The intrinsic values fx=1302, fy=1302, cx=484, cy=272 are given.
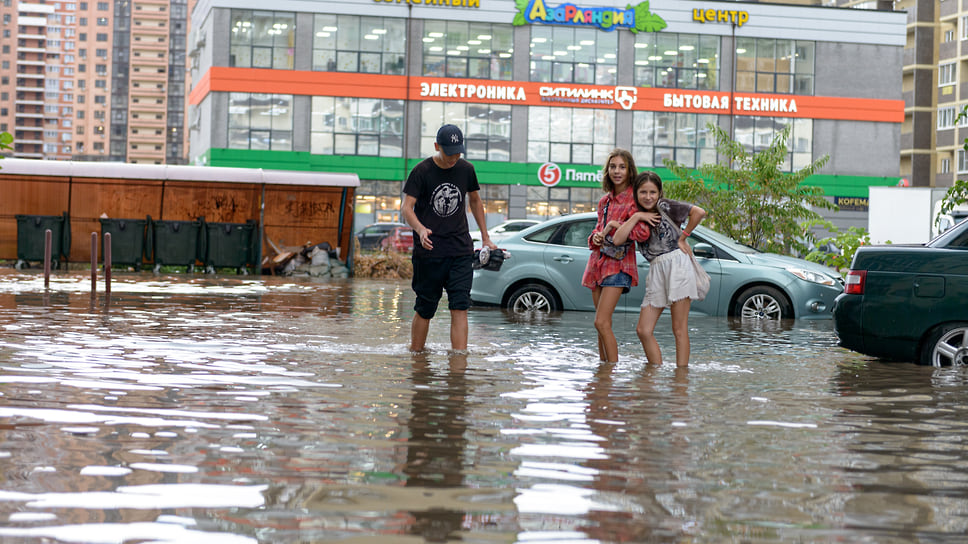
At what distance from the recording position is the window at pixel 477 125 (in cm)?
5591

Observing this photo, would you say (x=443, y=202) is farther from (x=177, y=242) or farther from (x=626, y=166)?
(x=177, y=242)

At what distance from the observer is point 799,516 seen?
4.45m

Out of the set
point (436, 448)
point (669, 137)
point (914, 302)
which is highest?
point (669, 137)

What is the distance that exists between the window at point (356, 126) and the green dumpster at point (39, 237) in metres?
25.7

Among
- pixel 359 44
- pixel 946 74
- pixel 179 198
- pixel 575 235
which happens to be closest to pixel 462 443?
pixel 575 235

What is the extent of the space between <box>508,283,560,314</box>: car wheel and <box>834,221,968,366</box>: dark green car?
6459 mm

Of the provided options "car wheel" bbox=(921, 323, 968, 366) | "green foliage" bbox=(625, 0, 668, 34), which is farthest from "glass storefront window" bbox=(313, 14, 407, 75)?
"car wheel" bbox=(921, 323, 968, 366)

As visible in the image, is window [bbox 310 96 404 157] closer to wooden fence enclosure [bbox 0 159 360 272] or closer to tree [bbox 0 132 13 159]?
wooden fence enclosure [bbox 0 159 360 272]

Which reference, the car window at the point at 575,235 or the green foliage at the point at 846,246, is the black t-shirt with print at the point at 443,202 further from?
Result: the green foliage at the point at 846,246

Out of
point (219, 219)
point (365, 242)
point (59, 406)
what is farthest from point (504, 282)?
point (365, 242)

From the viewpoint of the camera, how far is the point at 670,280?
9352 millimetres

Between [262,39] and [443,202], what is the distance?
4680cm

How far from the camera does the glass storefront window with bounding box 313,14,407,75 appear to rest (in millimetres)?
54750

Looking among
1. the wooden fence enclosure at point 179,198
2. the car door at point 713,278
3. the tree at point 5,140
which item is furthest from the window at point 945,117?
the tree at point 5,140
